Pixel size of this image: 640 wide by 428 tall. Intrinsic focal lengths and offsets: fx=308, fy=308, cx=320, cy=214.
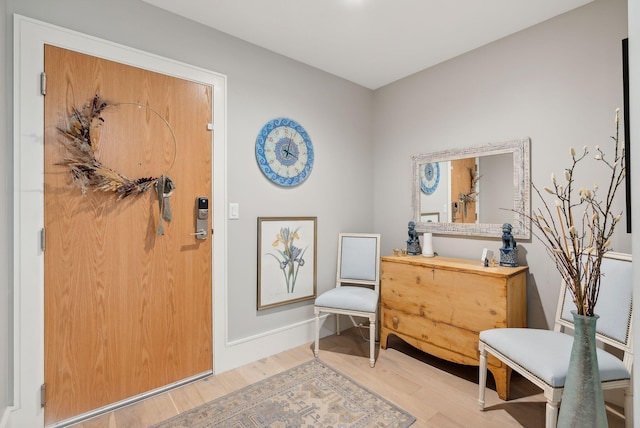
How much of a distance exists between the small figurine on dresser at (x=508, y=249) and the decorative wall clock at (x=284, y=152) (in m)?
1.61

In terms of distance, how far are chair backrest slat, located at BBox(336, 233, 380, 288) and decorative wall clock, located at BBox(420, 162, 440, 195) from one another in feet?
2.05

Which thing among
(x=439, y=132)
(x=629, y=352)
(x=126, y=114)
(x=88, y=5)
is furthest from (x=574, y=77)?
(x=88, y=5)

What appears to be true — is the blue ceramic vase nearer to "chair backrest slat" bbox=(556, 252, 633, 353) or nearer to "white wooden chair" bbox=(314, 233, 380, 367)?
"chair backrest slat" bbox=(556, 252, 633, 353)

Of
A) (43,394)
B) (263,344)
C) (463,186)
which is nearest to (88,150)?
(43,394)

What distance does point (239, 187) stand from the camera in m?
2.36

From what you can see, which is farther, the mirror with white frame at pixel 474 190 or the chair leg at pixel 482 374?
the mirror with white frame at pixel 474 190

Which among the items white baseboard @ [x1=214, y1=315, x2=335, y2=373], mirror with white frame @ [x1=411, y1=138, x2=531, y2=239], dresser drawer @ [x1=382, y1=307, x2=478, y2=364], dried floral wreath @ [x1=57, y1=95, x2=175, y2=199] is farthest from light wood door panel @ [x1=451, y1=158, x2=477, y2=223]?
dried floral wreath @ [x1=57, y1=95, x2=175, y2=199]

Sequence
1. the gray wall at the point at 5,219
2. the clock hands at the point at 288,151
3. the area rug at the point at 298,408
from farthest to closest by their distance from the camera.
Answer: the clock hands at the point at 288,151
the area rug at the point at 298,408
the gray wall at the point at 5,219

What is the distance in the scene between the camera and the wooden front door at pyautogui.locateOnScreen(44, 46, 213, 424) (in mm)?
1673

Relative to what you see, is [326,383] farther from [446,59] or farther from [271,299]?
[446,59]

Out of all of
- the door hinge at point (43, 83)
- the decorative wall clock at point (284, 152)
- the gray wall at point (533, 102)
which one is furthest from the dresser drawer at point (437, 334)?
the door hinge at point (43, 83)

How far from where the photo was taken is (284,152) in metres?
2.60

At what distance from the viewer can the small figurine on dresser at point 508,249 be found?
7.05 feet

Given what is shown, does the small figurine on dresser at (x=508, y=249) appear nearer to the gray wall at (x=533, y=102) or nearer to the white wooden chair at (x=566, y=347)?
the gray wall at (x=533, y=102)
